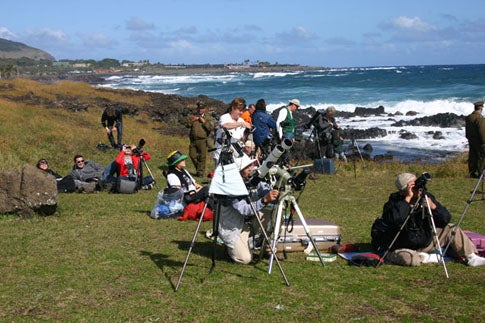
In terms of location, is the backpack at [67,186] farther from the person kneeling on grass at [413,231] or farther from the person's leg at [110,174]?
the person kneeling on grass at [413,231]

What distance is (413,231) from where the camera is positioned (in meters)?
7.19

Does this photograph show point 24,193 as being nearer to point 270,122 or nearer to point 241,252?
point 241,252

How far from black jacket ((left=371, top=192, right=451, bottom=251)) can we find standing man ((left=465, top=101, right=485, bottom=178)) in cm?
811

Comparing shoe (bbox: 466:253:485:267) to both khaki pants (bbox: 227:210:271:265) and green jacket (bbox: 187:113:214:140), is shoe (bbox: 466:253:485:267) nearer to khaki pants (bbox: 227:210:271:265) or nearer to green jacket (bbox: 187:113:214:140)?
khaki pants (bbox: 227:210:271:265)

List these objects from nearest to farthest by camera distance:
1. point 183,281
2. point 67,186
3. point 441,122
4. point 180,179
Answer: point 183,281
point 180,179
point 67,186
point 441,122

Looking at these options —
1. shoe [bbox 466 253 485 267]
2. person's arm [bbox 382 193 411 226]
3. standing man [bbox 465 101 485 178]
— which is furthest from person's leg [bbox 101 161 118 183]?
standing man [bbox 465 101 485 178]

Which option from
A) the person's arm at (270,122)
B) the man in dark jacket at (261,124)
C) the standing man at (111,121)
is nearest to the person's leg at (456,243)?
the man in dark jacket at (261,124)

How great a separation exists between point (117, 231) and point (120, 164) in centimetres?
461

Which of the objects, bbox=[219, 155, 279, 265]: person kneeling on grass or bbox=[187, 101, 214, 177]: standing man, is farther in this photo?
bbox=[187, 101, 214, 177]: standing man

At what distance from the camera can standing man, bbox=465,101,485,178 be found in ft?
48.1

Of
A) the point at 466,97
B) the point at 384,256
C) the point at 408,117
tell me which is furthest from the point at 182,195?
the point at 466,97

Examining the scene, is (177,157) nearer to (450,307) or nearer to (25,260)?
(25,260)

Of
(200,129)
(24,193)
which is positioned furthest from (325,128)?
(24,193)

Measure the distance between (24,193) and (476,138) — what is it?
1085cm
